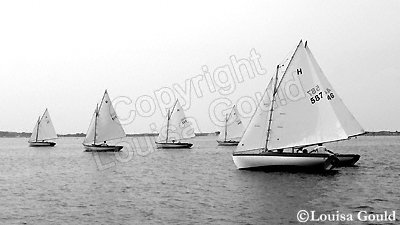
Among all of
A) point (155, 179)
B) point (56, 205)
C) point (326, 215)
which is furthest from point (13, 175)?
point (326, 215)

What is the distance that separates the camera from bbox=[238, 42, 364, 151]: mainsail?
162 feet

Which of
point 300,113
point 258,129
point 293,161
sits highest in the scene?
point 300,113

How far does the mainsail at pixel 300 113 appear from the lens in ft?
162

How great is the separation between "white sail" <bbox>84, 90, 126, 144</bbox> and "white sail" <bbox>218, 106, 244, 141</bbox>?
48.4m

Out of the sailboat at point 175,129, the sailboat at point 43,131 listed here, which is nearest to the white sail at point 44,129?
the sailboat at point 43,131

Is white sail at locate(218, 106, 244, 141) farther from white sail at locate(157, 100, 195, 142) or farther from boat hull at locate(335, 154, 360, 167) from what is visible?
boat hull at locate(335, 154, 360, 167)

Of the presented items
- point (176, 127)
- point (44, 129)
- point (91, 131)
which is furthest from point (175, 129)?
point (44, 129)

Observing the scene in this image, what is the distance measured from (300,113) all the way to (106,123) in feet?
176

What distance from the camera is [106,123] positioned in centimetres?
9450

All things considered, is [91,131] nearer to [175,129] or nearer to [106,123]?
[106,123]

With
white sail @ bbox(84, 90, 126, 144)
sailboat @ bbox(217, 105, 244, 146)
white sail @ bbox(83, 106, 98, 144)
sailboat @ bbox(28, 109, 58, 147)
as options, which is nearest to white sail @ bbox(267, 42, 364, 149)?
white sail @ bbox(84, 90, 126, 144)

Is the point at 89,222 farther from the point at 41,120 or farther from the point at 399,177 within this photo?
the point at 41,120

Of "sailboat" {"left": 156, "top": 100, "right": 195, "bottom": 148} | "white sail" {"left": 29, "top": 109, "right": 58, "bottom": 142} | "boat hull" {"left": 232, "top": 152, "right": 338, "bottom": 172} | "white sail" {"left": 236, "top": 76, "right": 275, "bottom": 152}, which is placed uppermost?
"white sail" {"left": 29, "top": 109, "right": 58, "bottom": 142}

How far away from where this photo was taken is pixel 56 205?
3328cm
